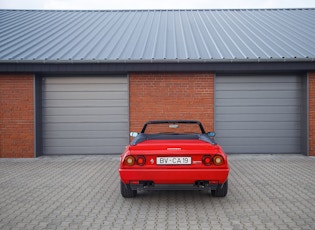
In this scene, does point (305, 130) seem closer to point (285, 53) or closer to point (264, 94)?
point (264, 94)

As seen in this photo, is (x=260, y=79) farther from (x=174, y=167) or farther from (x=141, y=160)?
(x=141, y=160)

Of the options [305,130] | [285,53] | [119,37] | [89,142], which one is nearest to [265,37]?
[285,53]

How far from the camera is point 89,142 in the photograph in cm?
1053

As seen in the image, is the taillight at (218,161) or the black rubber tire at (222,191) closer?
the taillight at (218,161)

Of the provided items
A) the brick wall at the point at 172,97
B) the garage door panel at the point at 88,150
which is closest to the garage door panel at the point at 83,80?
the brick wall at the point at 172,97

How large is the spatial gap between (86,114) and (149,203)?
589 cm

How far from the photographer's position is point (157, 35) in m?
12.6

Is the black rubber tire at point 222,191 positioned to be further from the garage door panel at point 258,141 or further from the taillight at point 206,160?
the garage door panel at point 258,141

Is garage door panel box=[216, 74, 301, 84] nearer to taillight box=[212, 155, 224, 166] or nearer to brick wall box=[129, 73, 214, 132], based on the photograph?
brick wall box=[129, 73, 214, 132]

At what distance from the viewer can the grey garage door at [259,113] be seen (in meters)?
10.5

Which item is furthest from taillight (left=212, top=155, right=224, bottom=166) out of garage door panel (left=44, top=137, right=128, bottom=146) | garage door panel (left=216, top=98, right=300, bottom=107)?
garage door panel (left=44, top=137, right=128, bottom=146)

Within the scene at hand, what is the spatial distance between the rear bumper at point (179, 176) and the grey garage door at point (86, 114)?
560cm

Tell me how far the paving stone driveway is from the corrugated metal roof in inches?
153

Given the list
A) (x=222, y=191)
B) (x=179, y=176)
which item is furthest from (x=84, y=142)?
(x=179, y=176)
